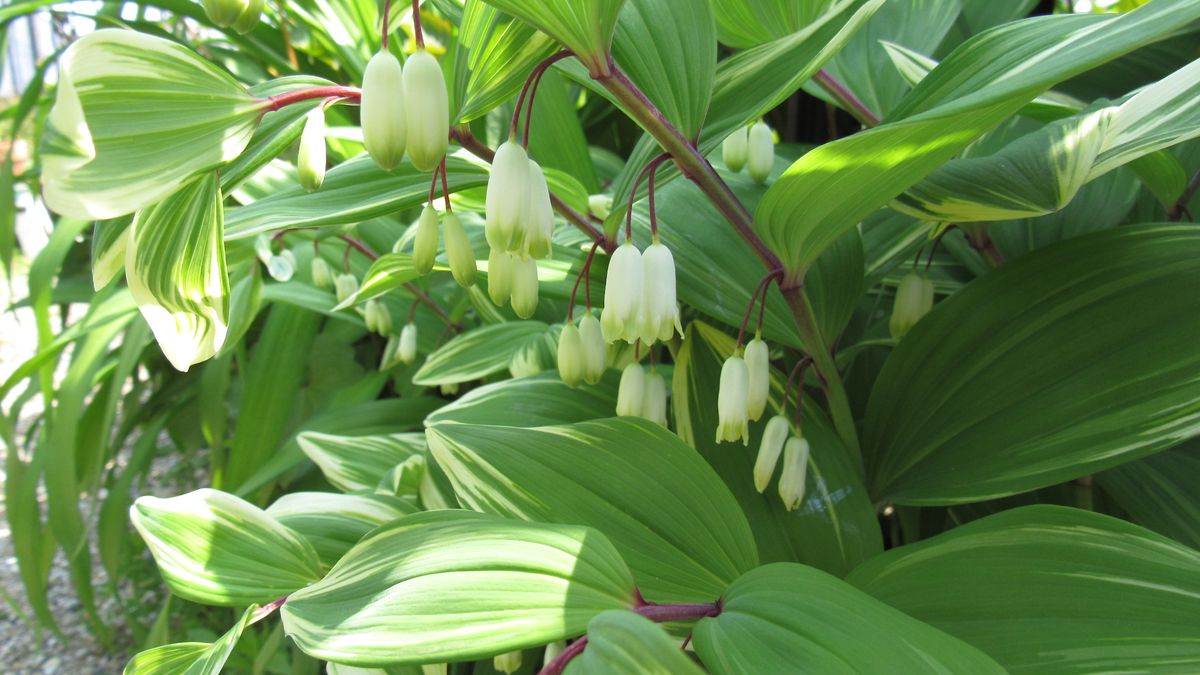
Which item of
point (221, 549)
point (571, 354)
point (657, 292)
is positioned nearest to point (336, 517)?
point (221, 549)

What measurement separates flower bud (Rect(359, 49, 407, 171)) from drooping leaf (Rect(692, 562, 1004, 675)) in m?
0.33

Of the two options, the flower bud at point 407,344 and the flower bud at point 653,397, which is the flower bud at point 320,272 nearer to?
the flower bud at point 407,344

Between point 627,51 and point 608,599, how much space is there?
0.37 m

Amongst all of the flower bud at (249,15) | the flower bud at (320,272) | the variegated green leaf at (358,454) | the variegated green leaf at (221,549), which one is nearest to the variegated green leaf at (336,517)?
the variegated green leaf at (221,549)

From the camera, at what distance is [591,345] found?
72 centimetres

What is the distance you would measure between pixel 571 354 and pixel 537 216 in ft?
0.52

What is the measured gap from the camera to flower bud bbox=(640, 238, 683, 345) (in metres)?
0.62

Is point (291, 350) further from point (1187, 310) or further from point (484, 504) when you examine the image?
point (1187, 310)

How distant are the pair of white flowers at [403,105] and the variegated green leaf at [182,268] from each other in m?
0.11

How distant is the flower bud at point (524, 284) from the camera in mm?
636

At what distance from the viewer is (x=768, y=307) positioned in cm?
74

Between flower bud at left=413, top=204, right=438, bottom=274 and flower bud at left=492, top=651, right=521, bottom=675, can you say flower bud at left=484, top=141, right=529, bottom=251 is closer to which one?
flower bud at left=413, top=204, right=438, bottom=274

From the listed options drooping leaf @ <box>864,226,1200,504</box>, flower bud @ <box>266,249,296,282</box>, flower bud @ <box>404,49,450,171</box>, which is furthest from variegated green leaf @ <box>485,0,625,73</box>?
flower bud @ <box>266,249,296,282</box>

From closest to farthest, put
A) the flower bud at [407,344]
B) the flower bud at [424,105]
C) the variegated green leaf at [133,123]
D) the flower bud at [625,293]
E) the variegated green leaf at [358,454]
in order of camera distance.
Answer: the variegated green leaf at [133,123], the flower bud at [424,105], the flower bud at [625,293], the variegated green leaf at [358,454], the flower bud at [407,344]
